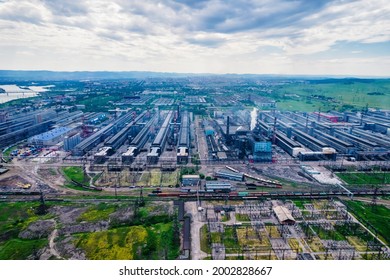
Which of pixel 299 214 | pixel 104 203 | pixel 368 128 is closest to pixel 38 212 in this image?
pixel 104 203

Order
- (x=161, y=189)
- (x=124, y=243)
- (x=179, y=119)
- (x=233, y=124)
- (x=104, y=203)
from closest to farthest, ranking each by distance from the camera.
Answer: (x=124, y=243), (x=104, y=203), (x=161, y=189), (x=233, y=124), (x=179, y=119)

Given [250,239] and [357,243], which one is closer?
[357,243]

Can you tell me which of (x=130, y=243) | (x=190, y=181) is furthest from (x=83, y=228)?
(x=190, y=181)

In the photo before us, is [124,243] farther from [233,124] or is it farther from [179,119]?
[179,119]

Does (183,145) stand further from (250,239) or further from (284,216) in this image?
(250,239)

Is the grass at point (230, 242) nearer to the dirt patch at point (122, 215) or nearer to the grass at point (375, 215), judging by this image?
the dirt patch at point (122, 215)

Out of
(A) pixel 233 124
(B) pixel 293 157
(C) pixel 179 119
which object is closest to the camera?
(B) pixel 293 157

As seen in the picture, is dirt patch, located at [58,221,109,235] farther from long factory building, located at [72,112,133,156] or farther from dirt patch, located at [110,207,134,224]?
long factory building, located at [72,112,133,156]
